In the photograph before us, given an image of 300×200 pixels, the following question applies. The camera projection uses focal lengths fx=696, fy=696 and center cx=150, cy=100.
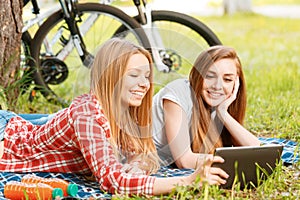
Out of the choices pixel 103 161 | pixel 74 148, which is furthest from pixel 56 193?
pixel 74 148

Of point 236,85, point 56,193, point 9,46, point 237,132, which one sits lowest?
point 56,193

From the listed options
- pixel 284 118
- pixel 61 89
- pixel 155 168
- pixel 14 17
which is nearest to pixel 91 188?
pixel 155 168

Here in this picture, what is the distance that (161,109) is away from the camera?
3.87 metres

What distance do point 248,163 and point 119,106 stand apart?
2.27ft

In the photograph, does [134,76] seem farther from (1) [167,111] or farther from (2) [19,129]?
(2) [19,129]

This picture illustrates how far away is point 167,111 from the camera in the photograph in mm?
3760

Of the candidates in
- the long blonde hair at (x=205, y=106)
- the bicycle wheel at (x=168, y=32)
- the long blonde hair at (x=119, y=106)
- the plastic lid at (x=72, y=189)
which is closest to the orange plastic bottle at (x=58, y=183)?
the plastic lid at (x=72, y=189)

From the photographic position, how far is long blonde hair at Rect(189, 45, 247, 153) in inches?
149

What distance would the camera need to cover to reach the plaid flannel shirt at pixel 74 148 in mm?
3174

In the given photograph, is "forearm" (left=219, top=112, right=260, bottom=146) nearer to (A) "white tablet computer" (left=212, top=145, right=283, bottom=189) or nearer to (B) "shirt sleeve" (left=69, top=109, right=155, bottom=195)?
(A) "white tablet computer" (left=212, top=145, right=283, bottom=189)

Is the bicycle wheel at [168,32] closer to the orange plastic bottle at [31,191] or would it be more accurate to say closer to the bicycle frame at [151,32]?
the bicycle frame at [151,32]

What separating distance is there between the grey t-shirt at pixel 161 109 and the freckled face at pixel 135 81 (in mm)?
309

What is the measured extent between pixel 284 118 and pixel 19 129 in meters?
2.03

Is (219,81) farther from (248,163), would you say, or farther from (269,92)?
(269,92)
